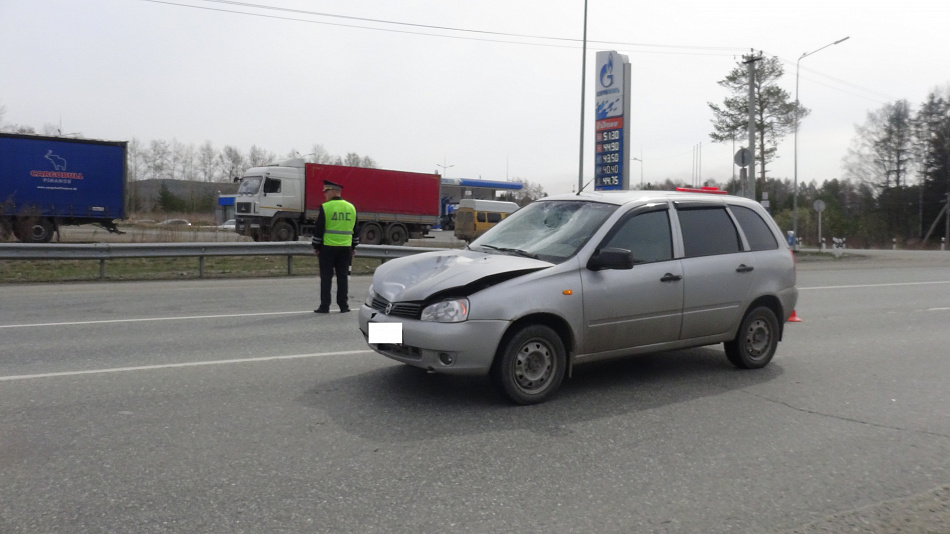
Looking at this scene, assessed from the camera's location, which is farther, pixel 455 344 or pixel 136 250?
pixel 136 250

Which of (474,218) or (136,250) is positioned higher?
(474,218)

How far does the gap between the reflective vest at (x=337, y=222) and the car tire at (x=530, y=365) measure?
543 cm

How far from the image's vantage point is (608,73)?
27.7 m

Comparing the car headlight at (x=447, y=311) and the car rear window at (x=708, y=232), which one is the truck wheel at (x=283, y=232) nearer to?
the car rear window at (x=708, y=232)

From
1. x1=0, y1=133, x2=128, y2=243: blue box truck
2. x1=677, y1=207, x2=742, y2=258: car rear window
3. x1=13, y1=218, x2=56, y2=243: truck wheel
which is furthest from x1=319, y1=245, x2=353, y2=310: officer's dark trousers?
x1=13, y1=218, x2=56, y2=243: truck wheel

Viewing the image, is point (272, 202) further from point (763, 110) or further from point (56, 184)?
point (763, 110)

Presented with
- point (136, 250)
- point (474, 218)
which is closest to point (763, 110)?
point (474, 218)

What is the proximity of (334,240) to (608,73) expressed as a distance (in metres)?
19.4

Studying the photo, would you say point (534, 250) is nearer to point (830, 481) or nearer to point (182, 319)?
point (830, 481)

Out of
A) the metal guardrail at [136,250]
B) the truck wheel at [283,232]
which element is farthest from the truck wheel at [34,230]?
the metal guardrail at [136,250]

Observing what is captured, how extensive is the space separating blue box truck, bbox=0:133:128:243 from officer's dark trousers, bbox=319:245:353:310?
65.0 feet

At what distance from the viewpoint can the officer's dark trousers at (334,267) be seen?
10703 mm

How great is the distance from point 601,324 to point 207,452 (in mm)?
3025

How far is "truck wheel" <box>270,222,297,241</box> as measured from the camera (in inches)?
1222
